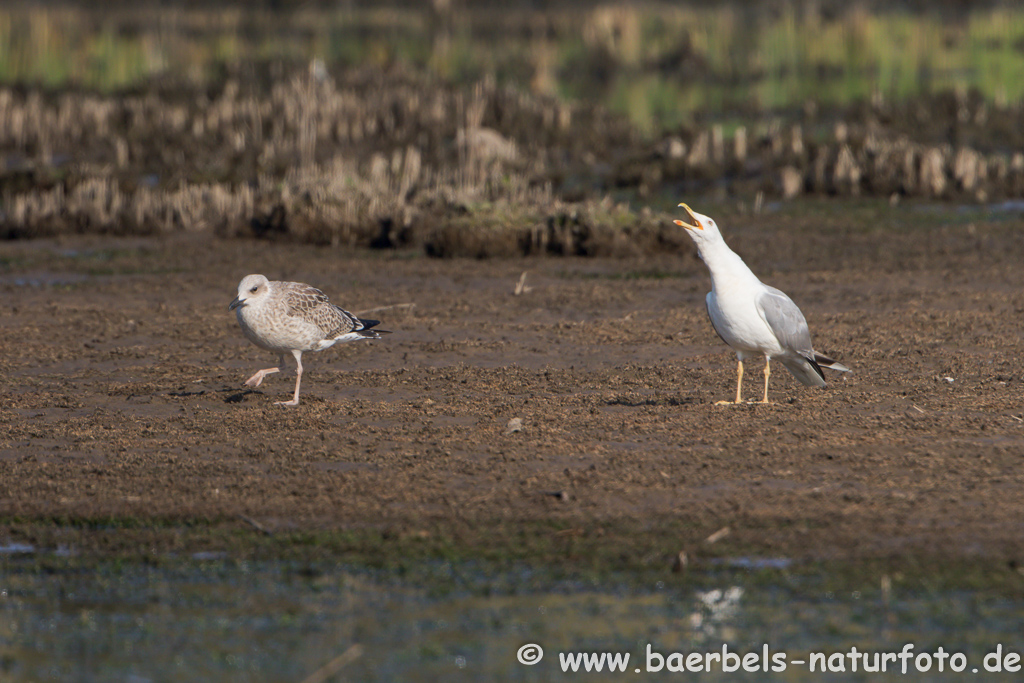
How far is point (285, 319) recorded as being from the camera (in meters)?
9.75

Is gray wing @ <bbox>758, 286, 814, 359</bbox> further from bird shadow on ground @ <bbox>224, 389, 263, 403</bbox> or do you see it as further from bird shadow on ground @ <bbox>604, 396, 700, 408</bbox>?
bird shadow on ground @ <bbox>224, 389, 263, 403</bbox>

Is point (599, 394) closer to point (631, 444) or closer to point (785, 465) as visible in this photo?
point (631, 444)

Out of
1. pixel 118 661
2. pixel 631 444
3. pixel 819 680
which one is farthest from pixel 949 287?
pixel 118 661

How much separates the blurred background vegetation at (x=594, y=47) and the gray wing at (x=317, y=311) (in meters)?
17.4

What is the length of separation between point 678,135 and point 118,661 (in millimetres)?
20716

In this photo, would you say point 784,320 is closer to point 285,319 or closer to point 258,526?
point 285,319

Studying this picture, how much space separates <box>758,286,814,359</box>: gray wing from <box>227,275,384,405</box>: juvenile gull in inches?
128

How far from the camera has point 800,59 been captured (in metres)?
37.3

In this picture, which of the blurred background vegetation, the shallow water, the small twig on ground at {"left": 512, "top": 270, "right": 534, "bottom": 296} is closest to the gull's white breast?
the shallow water

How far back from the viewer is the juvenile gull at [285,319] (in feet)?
31.7

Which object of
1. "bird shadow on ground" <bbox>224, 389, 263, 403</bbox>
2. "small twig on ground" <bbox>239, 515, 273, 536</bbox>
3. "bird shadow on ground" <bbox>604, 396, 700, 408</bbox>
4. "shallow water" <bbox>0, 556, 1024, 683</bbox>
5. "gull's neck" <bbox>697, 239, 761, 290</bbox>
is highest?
"gull's neck" <bbox>697, 239, 761, 290</bbox>

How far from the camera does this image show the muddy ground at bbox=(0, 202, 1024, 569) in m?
7.11
